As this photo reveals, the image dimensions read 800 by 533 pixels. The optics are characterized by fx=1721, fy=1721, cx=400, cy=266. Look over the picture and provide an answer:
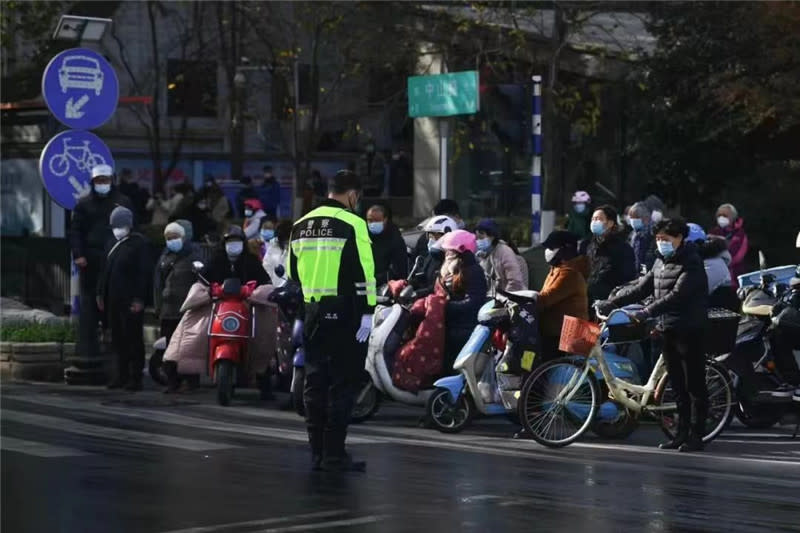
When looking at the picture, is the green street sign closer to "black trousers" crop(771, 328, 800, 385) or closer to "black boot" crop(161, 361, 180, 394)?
"black boot" crop(161, 361, 180, 394)

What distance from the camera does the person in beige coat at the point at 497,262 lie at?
598 inches

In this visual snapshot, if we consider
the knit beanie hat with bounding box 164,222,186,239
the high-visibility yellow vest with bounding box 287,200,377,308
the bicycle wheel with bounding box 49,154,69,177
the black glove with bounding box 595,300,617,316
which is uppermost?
the bicycle wheel with bounding box 49,154,69,177

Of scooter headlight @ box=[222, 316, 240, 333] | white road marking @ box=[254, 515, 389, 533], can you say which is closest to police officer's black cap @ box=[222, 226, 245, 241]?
scooter headlight @ box=[222, 316, 240, 333]

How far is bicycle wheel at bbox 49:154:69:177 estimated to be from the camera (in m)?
18.8

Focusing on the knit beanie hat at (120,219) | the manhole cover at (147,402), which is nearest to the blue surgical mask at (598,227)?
the manhole cover at (147,402)

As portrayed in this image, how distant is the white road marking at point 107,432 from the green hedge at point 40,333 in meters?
4.05

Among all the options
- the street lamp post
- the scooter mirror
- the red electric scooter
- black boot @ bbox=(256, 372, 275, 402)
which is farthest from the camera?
the street lamp post

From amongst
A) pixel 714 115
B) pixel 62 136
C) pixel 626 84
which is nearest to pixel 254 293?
pixel 62 136

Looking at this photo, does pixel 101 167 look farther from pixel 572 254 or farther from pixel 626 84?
pixel 626 84

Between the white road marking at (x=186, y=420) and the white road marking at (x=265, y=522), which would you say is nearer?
the white road marking at (x=265, y=522)

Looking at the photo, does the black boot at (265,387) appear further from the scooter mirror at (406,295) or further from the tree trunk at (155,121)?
the tree trunk at (155,121)

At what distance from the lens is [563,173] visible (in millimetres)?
32469

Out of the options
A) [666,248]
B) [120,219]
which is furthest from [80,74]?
[666,248]

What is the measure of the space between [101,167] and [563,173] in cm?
1557
